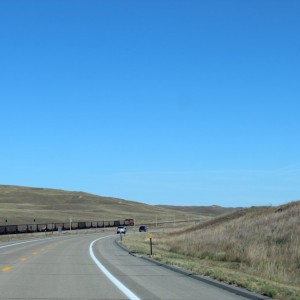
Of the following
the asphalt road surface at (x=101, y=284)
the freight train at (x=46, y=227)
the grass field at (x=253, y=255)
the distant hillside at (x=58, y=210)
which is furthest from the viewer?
the distant hillside at (x=58, y=210)

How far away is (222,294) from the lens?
42.4 feet

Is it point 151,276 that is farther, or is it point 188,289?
point 151,276

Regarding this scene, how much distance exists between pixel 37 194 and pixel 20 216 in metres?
80.0

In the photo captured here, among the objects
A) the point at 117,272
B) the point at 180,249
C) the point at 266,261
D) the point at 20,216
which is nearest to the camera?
the point at 117,272

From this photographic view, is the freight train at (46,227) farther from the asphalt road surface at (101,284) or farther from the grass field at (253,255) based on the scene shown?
the asphalt road surface at (101,284)

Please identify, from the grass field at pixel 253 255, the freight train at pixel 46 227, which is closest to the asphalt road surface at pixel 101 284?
the grass field at pixel 253 255

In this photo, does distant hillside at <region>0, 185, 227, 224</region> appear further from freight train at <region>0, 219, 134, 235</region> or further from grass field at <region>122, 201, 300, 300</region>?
grass field at <region>122, 201, 300, 300</region>

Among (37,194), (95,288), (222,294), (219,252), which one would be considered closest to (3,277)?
(95,288)

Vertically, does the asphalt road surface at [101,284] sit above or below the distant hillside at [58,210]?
below

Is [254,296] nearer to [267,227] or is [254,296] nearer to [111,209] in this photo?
[267,227]

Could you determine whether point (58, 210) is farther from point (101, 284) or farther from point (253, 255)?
point (101, 284)

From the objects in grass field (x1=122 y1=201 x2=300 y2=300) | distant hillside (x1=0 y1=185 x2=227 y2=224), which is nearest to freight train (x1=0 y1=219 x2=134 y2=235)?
distant hillside (x1=0 y1=185 x2=227 y2=224)

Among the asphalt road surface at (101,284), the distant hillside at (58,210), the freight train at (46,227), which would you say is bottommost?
the asphalt road surface at (101,284)

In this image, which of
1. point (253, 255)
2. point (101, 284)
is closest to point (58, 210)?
point (253, 255)
